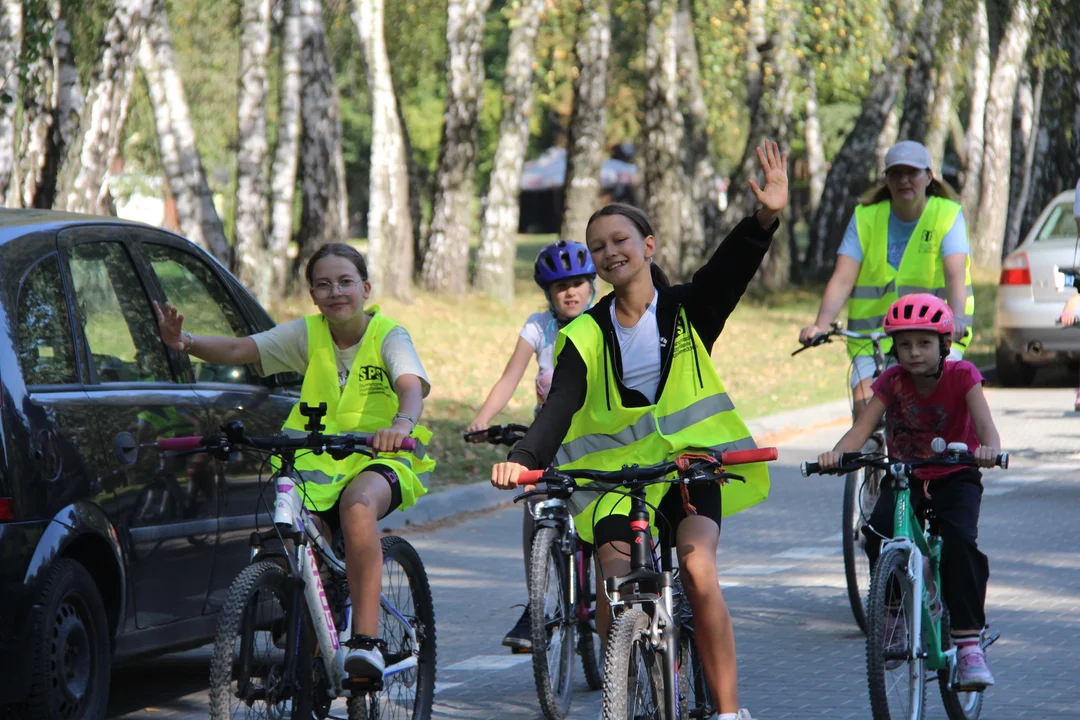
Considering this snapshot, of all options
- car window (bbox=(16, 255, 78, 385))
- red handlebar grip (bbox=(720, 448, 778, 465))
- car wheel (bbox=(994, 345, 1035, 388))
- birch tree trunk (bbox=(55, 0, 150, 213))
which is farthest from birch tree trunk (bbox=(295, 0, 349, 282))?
red handlebar grip (bbox=(720, 448, 778, 465))

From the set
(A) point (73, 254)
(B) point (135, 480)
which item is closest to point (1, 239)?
(A) point (73, 254)

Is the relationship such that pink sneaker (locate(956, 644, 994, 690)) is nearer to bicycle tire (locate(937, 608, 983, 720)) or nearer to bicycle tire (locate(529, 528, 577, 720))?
bicycle tire (locate(937, 608, 983, 720))

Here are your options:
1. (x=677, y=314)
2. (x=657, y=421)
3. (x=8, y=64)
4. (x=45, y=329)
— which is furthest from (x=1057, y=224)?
(x=45, y=329)

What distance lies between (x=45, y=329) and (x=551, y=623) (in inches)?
80.4

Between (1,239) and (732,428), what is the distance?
2.45 meters

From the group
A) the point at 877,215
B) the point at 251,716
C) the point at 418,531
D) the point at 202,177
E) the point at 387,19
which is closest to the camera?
the point at 251,716

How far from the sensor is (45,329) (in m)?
5.62

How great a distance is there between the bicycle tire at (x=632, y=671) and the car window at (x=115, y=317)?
7.35ft

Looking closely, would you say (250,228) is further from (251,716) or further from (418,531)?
(251,716)

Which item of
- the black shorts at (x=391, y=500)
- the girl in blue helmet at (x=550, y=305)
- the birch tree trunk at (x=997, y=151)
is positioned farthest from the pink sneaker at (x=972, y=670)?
the birch tree trunk at (x=997, y=151)

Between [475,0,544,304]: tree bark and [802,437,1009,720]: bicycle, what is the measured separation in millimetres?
18409

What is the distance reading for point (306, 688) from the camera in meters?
5.01

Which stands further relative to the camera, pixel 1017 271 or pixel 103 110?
pixel 1017 271

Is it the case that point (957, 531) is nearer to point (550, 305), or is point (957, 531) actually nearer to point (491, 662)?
point (550, 305)
